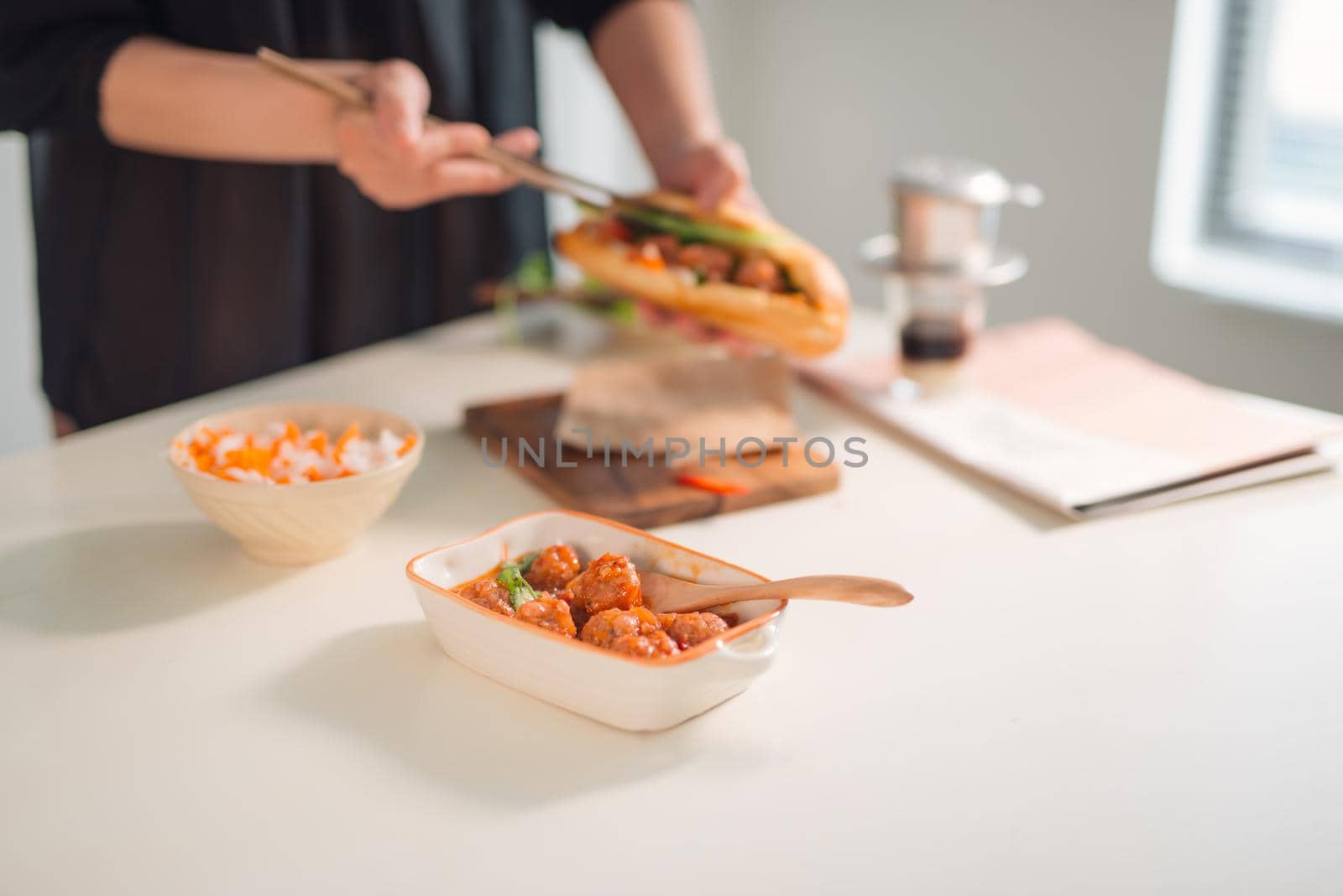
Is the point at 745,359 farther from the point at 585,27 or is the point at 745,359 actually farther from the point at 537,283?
the point at 585,27

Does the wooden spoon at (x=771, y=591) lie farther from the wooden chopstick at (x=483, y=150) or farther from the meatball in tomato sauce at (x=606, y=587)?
the wooden chopstick at (x=483, y=150)

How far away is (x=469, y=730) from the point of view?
87cm

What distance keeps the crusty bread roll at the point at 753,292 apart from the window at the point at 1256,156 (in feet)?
4.77

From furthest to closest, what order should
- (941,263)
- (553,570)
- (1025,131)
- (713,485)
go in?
(1025,131) < (941,263) < (713,485) < (553,570)

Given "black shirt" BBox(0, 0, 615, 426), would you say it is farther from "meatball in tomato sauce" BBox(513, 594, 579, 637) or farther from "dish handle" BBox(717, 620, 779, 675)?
"dish handle" BBox(717, 620, 779, 675)

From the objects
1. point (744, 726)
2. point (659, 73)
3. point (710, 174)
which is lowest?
point (744, 726)

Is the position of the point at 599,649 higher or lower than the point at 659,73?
lower

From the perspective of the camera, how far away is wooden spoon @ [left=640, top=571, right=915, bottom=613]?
855mm

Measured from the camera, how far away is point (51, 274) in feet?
5.82

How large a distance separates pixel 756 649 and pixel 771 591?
5cm

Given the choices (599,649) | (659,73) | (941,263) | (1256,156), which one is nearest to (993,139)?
(1256,156)

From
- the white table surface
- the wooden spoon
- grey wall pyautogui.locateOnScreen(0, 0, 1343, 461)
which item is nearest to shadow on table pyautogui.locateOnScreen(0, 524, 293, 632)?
the white table surface

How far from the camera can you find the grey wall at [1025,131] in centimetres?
259

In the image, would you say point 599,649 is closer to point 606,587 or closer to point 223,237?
point 606,587
